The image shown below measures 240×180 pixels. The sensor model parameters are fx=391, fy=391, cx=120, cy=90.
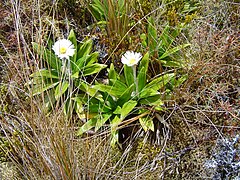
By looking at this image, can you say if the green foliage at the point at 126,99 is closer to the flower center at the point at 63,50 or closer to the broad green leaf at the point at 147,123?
the broad green leaf at the point at 147,123

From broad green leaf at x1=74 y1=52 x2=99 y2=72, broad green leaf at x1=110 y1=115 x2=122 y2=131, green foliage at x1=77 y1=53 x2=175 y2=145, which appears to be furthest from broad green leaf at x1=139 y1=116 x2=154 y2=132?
broad green leaf at x1=74 y1=52 x2=99 y2=72

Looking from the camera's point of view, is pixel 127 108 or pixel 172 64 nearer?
pixel 127 108

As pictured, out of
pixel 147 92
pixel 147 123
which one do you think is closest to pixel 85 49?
pixel 147 92

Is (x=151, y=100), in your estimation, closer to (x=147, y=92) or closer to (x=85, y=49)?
(x=147, y=92)

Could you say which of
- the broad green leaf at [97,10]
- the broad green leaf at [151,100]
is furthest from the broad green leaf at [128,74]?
the broad green leaf at [97,10]

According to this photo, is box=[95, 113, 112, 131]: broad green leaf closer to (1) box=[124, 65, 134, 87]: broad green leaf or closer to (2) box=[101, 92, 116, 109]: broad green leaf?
(2) box=[101, 92, 116, 109]: broad green leaf

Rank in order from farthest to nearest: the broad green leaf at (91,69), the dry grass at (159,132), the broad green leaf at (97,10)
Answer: the broad green leaf at (97,10)
the broad green leaf at (91,69)
the dry grass at (159,132)
